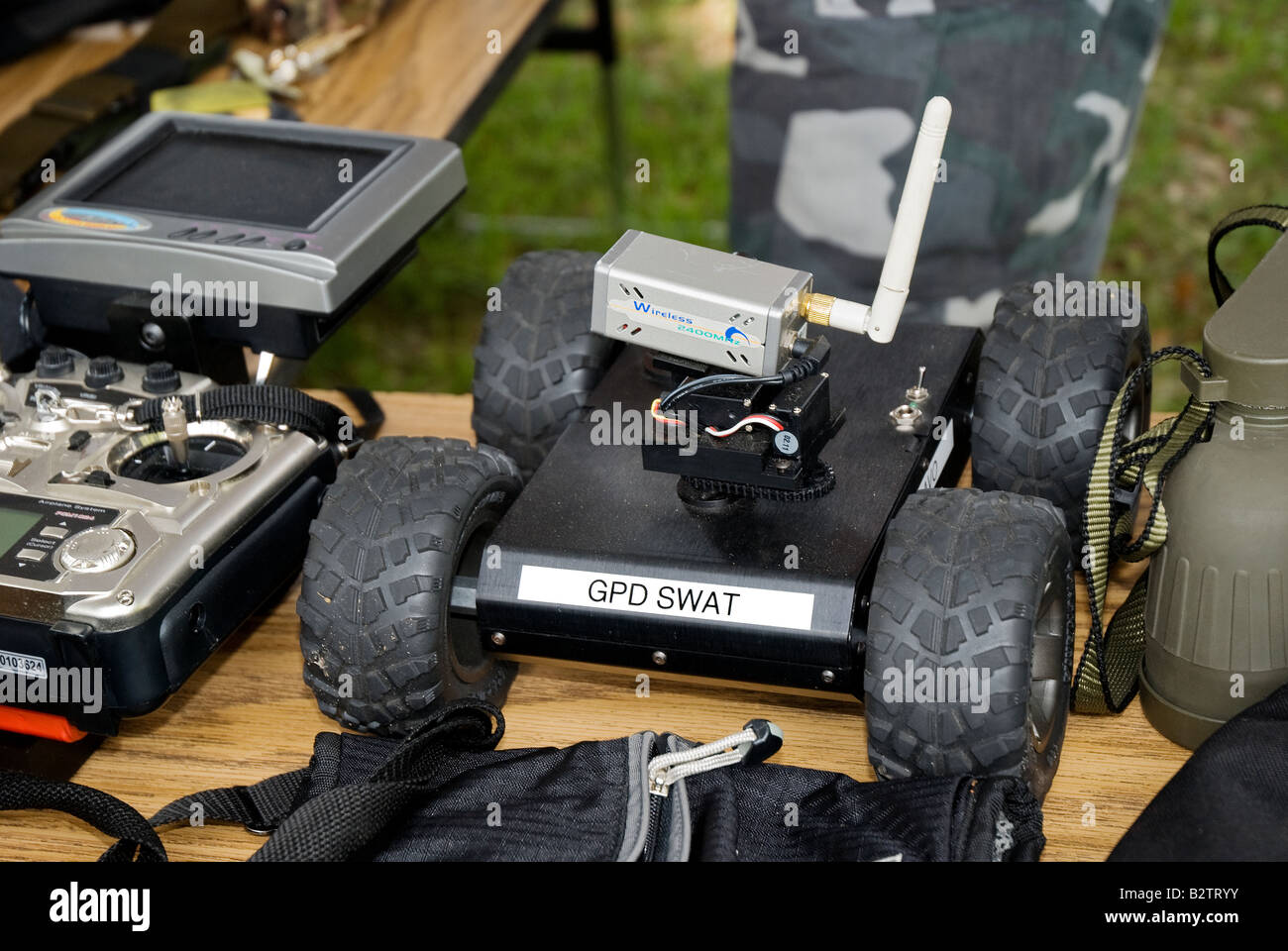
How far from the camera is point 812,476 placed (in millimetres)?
1032

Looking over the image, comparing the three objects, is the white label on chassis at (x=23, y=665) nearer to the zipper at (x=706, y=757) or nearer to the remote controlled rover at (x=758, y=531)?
the remote controlled rover at (x=758, y=531)

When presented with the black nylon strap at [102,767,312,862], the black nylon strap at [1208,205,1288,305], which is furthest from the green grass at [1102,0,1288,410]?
the black nylon strap at [102,767,312,862]

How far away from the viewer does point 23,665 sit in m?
0.99

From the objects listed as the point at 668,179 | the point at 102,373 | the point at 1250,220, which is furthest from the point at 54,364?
the point at 668,179

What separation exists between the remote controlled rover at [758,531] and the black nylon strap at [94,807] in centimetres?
16

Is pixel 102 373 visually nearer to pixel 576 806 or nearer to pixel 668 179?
pixel 576 806

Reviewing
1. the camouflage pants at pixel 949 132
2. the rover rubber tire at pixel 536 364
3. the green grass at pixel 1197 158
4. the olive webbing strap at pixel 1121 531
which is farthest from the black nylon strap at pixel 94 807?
the green grass at pixel 1197 158

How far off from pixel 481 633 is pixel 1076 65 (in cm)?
99

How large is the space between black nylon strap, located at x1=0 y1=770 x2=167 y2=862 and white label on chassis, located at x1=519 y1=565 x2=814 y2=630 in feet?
0.97

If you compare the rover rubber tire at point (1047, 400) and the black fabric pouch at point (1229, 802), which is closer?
the black fabric pouch at point (1229, 802)

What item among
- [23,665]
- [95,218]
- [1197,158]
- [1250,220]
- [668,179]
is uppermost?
[1250,220]

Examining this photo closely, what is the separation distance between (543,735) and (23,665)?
1.23 feet

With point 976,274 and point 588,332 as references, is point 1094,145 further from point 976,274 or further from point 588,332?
point 588,332

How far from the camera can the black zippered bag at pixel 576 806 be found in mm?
911
